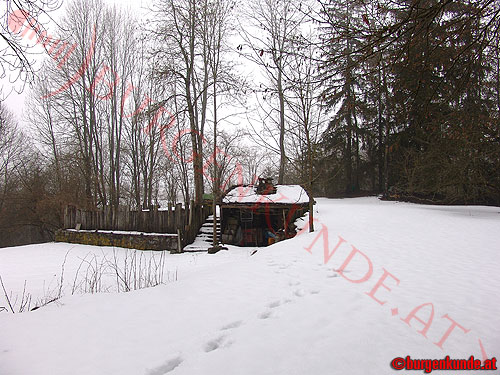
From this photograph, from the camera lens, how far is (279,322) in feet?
8.22

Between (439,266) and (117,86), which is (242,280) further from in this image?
(117,86)

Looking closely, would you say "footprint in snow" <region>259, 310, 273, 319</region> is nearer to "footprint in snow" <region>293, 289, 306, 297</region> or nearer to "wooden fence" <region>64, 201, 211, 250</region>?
"footprint in snow" <region>293, 289, 306, 297</region>

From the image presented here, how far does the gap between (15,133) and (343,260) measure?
2597cm

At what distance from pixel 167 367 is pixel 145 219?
33.8 feet

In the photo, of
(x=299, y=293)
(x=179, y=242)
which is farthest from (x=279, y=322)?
(x=179, y=242)

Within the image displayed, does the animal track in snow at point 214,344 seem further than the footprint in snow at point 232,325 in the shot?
No

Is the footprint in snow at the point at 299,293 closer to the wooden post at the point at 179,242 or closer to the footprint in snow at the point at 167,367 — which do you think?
the footprint in snow at the point at 167,367

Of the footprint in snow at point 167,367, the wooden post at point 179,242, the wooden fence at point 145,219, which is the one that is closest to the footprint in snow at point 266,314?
the footprint in snow at point 167,367

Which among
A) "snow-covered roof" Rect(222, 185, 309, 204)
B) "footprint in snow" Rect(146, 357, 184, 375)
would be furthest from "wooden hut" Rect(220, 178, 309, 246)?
"footprint in snow" Rect(146, 357, 184, 375)

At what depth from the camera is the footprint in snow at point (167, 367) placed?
1.84 meters

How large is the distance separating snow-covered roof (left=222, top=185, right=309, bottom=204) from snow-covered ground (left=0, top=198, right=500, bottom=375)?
5646 mm

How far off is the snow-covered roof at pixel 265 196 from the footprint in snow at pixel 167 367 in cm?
842

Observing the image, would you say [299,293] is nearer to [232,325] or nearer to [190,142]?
[232,325]

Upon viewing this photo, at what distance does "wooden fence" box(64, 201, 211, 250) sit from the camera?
10.9 metres
